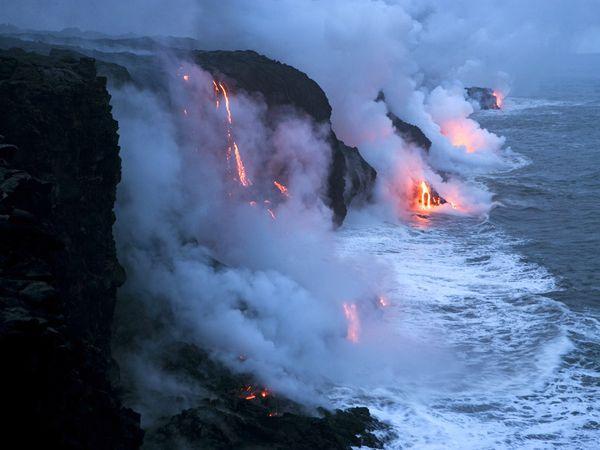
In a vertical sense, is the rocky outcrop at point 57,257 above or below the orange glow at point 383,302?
below

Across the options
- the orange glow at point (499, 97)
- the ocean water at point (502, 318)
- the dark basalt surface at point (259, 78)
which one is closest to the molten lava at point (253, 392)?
the ocean water at point (502, 318)

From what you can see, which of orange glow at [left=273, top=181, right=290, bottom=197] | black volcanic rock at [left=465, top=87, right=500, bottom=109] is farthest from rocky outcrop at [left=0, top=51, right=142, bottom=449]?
black volcanic rock at [left=465, top=87, right=500, bottom=109]

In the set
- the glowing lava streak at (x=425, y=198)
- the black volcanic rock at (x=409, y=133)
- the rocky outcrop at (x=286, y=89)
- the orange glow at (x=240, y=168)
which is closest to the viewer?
the orange glow at (x=240, y=168)

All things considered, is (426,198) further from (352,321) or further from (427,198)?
(352,321)

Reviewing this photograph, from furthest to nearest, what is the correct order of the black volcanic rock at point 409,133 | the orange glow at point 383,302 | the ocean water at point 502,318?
the black volcanic rock at point 409,133 → the orange glow at point 383,302 → the ocean water at point 502,318

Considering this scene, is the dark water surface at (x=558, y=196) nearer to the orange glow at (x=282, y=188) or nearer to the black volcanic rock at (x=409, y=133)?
the black volcanic rock at (x=409, y=133)

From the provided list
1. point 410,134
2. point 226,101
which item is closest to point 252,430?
point 226,101

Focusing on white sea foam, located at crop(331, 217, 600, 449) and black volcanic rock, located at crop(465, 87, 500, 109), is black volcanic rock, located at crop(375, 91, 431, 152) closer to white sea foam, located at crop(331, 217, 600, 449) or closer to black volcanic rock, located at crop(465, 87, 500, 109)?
white sea foam, located at crop(331, 217, 600, 449)

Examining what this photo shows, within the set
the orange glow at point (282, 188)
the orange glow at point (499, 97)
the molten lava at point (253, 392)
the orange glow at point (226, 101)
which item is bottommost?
the molten lava at point (253, 392)
